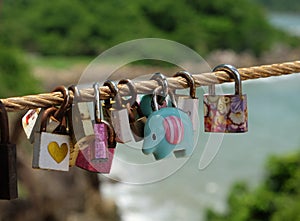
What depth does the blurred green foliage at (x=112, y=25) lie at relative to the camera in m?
20.5

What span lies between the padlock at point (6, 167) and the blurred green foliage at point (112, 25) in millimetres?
17970

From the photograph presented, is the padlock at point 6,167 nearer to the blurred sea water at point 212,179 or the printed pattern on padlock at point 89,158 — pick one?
the printed pattern on padlock at point 89,158

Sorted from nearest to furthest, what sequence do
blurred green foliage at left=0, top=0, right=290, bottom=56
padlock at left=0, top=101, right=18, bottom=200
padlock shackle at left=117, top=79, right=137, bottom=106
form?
padlock at left=0, top=101, right=18, bottom=200 < padlock shackle at left=117, top=79, right=137, bottom=106 < blurred green foliage at left=0, top=0, right=290, bottom=56

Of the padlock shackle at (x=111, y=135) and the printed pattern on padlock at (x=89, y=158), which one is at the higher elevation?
the padlock shackle at (x=111, y=135)

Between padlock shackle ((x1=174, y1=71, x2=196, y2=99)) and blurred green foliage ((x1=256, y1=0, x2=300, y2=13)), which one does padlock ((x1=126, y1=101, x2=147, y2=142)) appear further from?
blurred green foliage ((x1=256, y1=0, x2=300, y2=13))

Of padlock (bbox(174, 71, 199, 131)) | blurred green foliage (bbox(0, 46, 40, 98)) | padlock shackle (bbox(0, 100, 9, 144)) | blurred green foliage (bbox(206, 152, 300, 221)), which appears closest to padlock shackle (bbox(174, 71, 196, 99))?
padlock (bbox(174, 71, 199, 131))

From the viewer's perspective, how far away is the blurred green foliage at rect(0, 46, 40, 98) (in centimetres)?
1117

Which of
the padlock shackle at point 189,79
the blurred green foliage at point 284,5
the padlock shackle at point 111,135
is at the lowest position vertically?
the padlock shackle at point 111,135

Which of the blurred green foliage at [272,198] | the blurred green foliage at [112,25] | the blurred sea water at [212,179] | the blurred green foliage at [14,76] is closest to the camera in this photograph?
the blurred green foliage at [272,198]

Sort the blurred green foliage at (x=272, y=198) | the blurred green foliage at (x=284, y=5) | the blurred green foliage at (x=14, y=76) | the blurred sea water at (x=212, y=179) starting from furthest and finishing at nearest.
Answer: the blurred green foliage at (x=284, y=5) → the blurred green foliage at (x=14, y=76) → the blurred sea water at (x=212, y=179) → the blurred green foliage at (x=272, y=198)

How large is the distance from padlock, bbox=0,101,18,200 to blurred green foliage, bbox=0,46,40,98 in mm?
9984

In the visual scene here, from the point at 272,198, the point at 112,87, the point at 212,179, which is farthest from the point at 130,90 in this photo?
the point at 212,179

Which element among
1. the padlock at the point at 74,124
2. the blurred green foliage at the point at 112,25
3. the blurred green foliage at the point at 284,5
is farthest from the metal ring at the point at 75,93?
the blurred green foliage at the point at 284,5

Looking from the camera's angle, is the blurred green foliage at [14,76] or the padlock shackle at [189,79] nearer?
the padlock shackle at [189,79]
